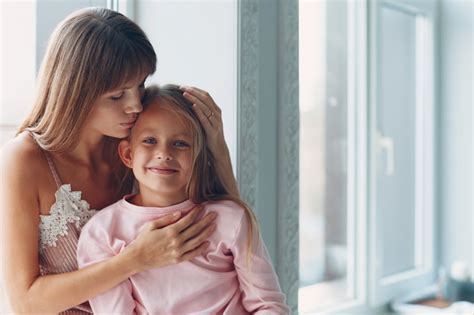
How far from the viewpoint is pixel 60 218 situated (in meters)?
1.39

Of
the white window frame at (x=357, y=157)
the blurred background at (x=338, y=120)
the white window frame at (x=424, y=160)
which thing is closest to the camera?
the blurred background at (x=338, y=120)

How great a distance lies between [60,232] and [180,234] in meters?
0.25

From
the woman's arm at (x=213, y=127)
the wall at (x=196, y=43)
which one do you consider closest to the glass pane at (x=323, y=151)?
the wall at (x=196, y=43)

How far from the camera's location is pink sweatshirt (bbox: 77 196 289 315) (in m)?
1.35

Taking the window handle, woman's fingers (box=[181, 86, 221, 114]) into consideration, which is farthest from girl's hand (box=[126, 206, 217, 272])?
the window handle

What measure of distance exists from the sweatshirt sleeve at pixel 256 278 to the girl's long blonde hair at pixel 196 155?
1cm

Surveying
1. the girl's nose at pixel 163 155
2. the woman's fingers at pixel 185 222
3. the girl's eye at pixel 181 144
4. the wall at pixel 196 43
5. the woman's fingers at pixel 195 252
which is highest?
the wall at pixel 196 43

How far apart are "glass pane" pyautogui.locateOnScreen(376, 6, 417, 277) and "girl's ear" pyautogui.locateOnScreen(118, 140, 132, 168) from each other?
5.01 ft

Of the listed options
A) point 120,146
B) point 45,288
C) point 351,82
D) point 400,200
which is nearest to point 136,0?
point 120,146

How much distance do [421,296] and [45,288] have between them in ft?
6.42

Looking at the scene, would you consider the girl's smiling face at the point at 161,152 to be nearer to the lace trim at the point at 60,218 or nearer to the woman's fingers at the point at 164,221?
the woman's fingers at the point at 164,221

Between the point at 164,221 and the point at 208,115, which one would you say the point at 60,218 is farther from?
the point at 208,115

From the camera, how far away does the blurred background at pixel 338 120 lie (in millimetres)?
1806

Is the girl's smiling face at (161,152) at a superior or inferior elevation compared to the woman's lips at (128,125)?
inferior
